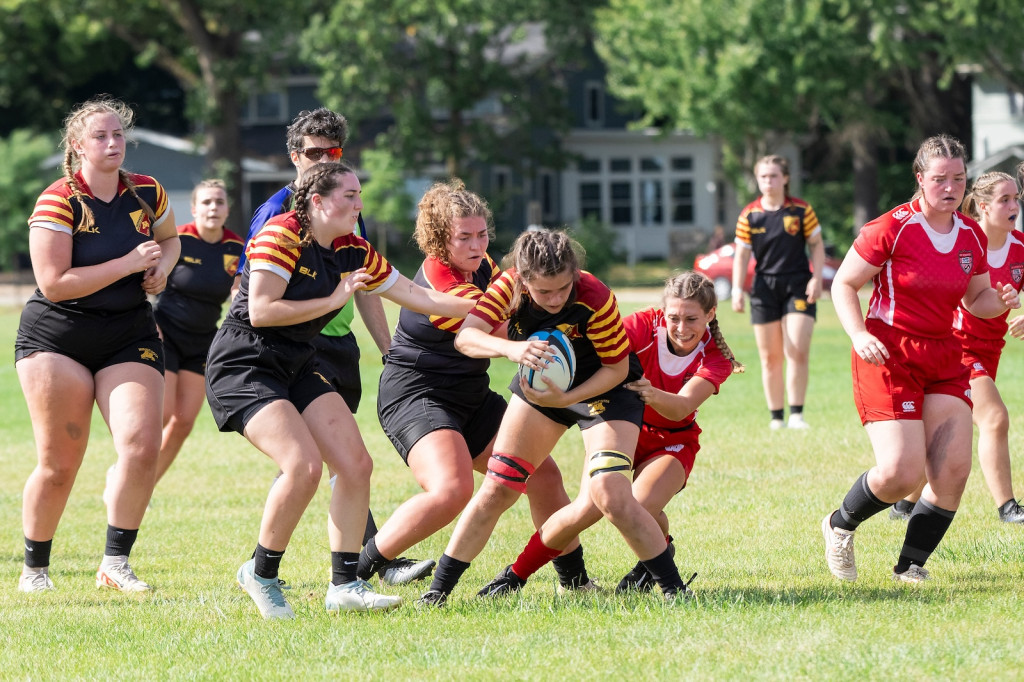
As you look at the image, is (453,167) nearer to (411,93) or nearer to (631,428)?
(411,93)

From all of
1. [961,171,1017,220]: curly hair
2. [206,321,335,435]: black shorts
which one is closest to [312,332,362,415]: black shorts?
[206,321,335,435]: black shorts

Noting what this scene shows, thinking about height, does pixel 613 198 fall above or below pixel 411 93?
below

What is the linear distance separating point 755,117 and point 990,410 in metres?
26.6

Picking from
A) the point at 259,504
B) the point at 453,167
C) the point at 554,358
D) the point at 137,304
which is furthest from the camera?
the point at 453,167

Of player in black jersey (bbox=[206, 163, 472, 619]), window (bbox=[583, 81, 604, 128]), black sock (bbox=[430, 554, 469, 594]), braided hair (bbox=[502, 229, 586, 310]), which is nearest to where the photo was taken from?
braided hair (bbox=[502, 229, 586, 310])

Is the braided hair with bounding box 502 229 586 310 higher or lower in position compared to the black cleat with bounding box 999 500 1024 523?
higher

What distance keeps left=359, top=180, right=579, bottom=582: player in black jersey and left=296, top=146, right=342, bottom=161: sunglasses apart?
62 cm

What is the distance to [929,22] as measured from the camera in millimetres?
29562

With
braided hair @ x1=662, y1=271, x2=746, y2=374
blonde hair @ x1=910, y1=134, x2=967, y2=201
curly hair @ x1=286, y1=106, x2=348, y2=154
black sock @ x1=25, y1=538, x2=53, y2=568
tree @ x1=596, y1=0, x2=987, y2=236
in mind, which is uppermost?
tree @ x1=596, y1=0, x2=987, y2=236

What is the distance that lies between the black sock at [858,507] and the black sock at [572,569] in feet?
3.91

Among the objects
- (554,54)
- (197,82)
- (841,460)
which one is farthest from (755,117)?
(841,460)

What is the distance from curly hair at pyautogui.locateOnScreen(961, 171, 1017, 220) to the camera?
23.1ft

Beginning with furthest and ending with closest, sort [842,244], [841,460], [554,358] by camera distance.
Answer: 1. [842,244]
2. [841,460]
3. [554,358]

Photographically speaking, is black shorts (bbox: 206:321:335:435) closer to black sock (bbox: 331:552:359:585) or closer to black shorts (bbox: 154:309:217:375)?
black sock (bbox: 331:552:359:585)
